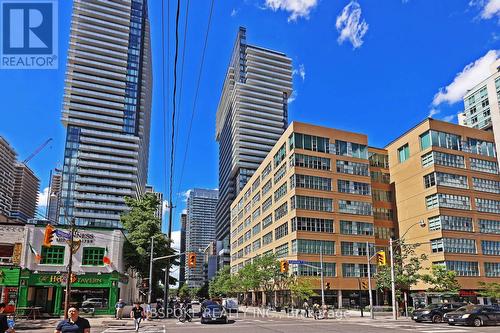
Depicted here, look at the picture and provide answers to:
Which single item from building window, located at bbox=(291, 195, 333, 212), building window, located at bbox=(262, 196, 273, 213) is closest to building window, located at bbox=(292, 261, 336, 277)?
building window, located at bbox=(291, 195, 333, 212)

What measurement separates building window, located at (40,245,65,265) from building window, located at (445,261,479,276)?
2155 inches

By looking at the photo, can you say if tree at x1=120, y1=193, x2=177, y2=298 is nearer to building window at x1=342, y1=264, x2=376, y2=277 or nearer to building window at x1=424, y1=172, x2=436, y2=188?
building window at x1=342, y1=264, x2=376, y2=277

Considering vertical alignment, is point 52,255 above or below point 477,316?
above

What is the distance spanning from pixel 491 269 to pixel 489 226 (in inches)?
282

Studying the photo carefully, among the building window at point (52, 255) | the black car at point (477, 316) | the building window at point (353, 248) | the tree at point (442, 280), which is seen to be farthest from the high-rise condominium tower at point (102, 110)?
the black car at point (477, 316)

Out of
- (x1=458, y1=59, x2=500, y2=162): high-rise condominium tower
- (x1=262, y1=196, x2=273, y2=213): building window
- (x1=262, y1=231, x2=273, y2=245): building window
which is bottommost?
(x1=262, y1=231, x2=273, y2=245): building window

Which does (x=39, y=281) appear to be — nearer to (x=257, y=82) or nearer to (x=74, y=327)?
(x=74, y=327)

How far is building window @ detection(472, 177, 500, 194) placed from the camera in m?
73.0

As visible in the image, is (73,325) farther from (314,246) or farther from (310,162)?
(310,162)

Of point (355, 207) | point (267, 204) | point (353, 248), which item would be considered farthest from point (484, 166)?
point (267, 204)

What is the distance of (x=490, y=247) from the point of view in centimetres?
7031

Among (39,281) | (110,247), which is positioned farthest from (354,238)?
(39,281)

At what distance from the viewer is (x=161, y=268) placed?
5294 centimetres

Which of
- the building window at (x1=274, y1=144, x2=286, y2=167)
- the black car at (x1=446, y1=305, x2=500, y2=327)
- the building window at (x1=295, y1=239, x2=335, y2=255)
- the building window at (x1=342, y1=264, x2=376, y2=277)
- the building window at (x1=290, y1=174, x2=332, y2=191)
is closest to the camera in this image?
the black car at (x1=446, y1=305, x2=500, y2=327)
